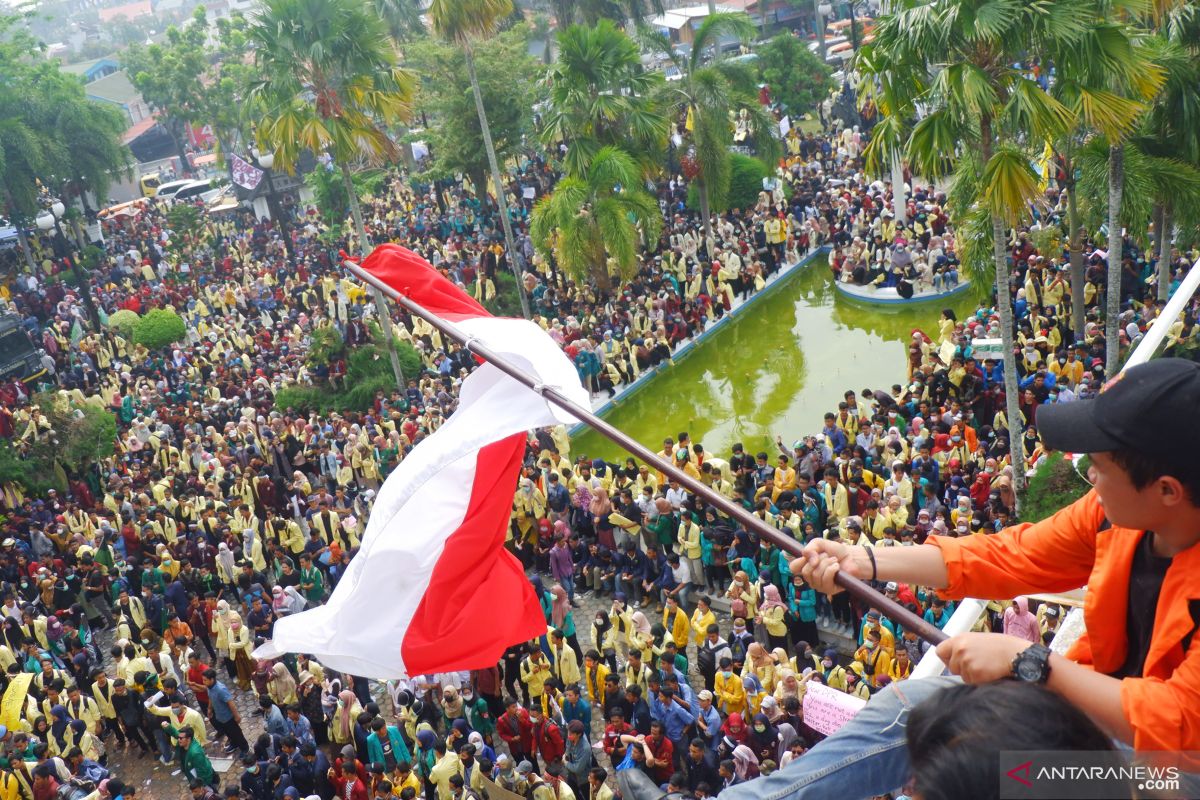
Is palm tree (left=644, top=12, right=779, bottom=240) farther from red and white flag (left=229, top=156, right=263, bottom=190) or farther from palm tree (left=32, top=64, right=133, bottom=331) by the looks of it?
palm tree (left=32, top=64, right=133, bottom=331)

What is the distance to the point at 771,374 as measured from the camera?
63.3 feet

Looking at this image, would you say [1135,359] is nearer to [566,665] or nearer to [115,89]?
[566,665]

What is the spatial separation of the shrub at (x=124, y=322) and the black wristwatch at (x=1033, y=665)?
995 inches

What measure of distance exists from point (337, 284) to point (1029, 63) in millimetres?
18877

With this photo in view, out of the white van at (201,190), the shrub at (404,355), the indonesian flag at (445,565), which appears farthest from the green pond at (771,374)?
the white van at (201,190)

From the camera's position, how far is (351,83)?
1770 cm

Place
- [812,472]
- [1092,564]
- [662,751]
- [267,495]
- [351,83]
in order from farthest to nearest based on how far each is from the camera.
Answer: [351,83] < [267,495] < [812,472] < [662,751] < [1092,564]

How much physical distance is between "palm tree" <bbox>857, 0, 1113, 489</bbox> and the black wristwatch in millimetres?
7898

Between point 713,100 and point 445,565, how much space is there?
1736cm

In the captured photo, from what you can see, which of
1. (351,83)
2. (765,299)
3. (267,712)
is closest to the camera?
(267,712)

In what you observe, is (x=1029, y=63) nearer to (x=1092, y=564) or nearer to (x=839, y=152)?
(x=1092, y=564)

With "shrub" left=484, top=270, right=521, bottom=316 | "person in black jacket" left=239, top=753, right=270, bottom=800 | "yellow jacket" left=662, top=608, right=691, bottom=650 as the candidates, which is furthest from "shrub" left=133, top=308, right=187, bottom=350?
"yellow jacket" left=662, top=608, right=691, bottom=650

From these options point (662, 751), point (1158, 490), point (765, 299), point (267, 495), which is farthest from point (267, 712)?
point (765, 299)

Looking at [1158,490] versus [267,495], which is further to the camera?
[267,495]
